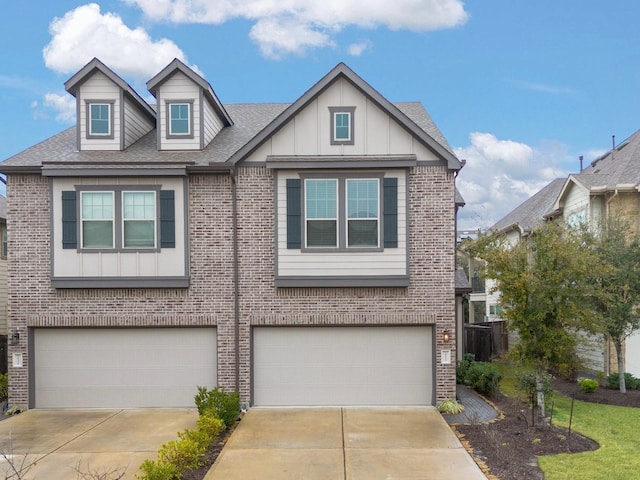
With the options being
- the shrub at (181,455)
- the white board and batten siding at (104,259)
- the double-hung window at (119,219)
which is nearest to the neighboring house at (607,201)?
the white board and batten siding at (104,259)

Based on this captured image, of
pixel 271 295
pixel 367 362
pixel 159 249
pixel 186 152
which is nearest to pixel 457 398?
pixel 367 362

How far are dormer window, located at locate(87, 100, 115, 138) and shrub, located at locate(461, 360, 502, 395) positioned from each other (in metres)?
11.3

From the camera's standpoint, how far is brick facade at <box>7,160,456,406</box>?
12.4m

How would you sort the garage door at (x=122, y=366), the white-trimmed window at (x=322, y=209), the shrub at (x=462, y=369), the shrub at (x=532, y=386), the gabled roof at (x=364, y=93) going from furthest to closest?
the shrub at (x=462, y=369) < the garage door at (x=122, y=366) < the white-trimmed window at (x=322, y=209) < the gabled roof at (x=364, y=93) < the shrub at (x=532, y=386)

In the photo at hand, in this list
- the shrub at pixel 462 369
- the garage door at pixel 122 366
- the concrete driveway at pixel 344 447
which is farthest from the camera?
the shrub at pixel 462 369

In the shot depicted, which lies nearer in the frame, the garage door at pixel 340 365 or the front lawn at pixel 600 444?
the front lawn at pixel 600 444

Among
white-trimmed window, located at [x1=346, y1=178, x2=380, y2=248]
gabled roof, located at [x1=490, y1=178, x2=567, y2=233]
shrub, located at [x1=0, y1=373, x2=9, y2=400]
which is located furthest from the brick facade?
gabled roof, located at [x1=490, y1=178, x2=567, y2=233]

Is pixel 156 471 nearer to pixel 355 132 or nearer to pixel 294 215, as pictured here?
pixel 294 215

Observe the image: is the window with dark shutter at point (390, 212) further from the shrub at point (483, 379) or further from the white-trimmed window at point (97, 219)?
the white-trimmed window at point (97, 219)

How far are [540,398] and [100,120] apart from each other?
39.3 feet

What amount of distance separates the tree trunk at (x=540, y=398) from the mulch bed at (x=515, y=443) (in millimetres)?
152

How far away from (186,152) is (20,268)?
4.77 metres

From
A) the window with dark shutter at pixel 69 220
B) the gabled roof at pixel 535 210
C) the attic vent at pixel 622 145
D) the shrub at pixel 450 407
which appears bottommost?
the shrub at pixel 450 407

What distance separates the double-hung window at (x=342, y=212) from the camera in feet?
40.2
